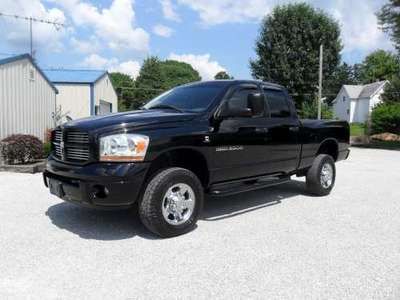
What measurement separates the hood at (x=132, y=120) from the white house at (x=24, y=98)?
317 inches

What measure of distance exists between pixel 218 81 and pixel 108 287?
3.72m

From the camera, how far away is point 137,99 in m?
62.7

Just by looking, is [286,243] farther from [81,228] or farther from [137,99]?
[137,99]

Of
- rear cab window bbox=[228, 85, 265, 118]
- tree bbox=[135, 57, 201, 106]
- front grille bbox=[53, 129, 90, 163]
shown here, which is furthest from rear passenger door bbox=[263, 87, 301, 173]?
tree bbox=[135, 57, 201, 106]

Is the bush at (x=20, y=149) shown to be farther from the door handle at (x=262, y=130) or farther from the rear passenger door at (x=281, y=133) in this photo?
the door handle at (x=262, y=130)

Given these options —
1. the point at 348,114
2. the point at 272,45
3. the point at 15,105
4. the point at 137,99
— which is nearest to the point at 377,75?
the point at 348,114

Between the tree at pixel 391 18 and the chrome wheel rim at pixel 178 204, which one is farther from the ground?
the tree at pixel 391 18

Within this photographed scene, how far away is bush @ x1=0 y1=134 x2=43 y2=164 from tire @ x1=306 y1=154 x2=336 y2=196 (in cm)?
749

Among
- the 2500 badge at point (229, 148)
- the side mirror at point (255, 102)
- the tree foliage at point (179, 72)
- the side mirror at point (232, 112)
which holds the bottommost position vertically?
the 2500 badge at point (229, 148)

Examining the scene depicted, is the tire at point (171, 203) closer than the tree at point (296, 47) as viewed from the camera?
Yes

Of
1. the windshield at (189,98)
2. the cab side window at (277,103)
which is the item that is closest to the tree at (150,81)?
the cab side window at (277,103)

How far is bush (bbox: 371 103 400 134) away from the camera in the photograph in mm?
26219

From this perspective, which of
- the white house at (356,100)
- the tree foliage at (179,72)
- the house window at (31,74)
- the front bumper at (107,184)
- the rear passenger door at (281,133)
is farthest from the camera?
the tree foliage at (179,72)

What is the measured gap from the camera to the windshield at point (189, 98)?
5863 millimetres
